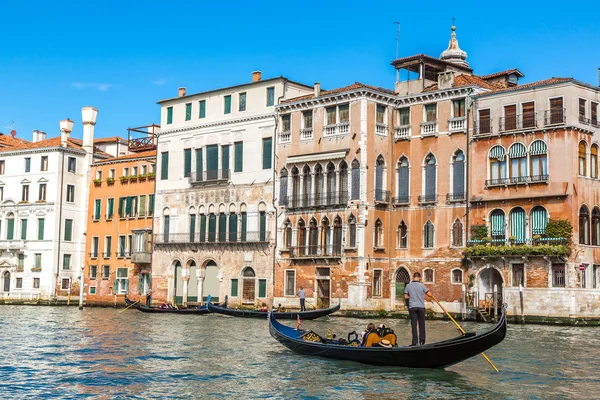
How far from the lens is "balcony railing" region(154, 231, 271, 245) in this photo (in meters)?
38.8

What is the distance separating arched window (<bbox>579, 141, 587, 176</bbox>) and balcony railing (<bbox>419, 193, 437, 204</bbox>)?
544cm

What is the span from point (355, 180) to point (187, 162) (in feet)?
33.3

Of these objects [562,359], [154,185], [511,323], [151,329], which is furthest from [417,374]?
[154,185]

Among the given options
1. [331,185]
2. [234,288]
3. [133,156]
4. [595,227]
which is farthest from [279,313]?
[133,156]

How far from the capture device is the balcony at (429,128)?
113 feet

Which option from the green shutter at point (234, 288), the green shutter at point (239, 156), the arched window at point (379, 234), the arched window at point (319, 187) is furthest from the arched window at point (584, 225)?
the green shutter at point (234, 288)

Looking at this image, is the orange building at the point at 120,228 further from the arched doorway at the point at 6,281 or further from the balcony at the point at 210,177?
the arched doorway at the point at 6,281

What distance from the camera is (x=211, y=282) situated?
40.9 metres

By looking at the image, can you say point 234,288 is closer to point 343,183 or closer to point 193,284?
point 193,284

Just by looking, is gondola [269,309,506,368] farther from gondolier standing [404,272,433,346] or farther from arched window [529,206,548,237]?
arched window [529,206,548,237]

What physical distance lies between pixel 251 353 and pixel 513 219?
1469cm

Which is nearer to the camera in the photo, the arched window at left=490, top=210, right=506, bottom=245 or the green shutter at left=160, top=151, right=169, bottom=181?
the arched window at left=490, top=210, right=506, bottom=245

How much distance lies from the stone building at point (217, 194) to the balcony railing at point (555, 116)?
1158cm

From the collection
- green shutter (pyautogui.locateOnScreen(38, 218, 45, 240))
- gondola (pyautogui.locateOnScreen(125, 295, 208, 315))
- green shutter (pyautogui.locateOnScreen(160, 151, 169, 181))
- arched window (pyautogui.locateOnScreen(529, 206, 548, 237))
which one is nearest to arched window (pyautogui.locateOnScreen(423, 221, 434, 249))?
arched window (pyautogui.locateOnScreen(529, 206, 548, 237))
